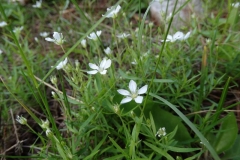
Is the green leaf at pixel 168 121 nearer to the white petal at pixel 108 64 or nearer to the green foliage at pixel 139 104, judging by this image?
the green foliage at pixel 139 104

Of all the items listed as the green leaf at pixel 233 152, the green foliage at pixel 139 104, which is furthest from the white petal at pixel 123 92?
the green leaf at pixel 233 152

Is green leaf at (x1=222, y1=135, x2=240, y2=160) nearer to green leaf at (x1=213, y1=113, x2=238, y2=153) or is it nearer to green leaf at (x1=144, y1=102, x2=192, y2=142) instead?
green leaf at (x1=213, y1=113, x2=238, y2=153)

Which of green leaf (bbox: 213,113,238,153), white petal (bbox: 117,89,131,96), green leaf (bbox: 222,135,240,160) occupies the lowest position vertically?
green leaf (bbox: 222,135,240,160)

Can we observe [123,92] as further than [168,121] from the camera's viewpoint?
No

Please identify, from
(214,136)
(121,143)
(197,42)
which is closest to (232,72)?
(197,42)

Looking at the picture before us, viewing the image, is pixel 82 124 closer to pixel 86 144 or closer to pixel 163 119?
pixel 86 144

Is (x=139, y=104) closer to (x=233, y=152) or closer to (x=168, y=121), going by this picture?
(x=168, y=121)

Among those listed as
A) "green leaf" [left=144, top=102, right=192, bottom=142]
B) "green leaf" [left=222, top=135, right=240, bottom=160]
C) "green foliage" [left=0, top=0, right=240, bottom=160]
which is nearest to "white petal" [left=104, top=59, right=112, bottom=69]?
"green foliage" [left=0, top=0, right=240, bottom=160]

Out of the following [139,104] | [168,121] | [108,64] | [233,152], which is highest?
[108,64]

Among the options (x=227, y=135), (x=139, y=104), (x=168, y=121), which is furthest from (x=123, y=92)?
(x=227, y=135)
